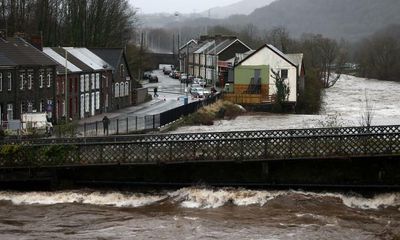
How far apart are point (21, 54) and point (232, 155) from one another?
97.7ft

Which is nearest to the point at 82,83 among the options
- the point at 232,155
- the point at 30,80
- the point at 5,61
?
the point at 30,80

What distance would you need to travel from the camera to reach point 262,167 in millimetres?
30062

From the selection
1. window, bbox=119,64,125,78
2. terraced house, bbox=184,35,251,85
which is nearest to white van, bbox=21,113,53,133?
window, bbox=119,64,125,78

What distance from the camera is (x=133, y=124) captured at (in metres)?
52.8

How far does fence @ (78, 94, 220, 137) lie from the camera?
155 ft

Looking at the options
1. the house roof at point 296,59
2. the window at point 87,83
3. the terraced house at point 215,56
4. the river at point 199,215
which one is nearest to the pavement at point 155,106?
the window at point 87,83

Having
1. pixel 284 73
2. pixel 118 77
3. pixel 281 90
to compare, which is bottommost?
pixel 281 90

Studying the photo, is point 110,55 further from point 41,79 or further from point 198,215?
point 198,215

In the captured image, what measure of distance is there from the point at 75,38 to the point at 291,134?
66447 mm

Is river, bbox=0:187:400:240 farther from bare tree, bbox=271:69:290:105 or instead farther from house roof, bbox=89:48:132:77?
bare tree, bbox=271:69:290:105

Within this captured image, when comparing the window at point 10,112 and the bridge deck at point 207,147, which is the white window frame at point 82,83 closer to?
the window at point 10,112

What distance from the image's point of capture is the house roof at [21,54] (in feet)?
171

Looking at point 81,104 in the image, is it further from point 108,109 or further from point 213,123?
point 213,123

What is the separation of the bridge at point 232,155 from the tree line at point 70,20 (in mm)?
55209
